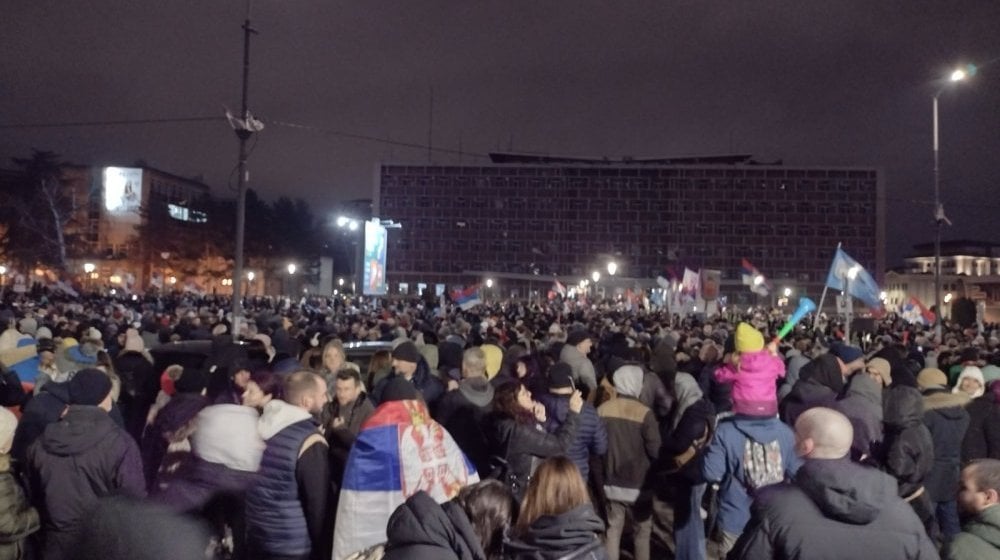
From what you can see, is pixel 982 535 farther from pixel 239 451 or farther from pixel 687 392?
pixel 687 392

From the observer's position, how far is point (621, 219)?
9200 cm

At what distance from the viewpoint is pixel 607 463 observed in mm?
6301

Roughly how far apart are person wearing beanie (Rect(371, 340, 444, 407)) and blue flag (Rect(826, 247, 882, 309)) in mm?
9826

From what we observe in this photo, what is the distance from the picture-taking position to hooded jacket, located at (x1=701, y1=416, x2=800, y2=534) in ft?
16.5

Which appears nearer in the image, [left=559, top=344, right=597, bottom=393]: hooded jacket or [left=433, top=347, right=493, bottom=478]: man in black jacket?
[left=433, top=347, right=493, bottom=478]: man in black jacket

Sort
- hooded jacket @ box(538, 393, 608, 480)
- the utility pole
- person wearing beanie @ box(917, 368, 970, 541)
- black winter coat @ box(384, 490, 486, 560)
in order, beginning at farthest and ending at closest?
1. the utility pole
2. person wearing beanie @ box(917, 368, 970, 541)
3. hooded jacket @ box(538, 393, 608, 480)
4. black winter coat @ box(384, 490, 486, 560)

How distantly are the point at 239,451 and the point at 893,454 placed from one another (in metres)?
4.20

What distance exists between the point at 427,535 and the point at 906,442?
13.6 feet

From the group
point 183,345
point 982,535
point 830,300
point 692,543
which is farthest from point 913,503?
point 830,300

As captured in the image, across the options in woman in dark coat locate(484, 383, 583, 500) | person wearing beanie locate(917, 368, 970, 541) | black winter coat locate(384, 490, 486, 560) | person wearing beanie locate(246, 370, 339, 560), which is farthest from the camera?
person wearing beanie locate(917, 368, 970, 541)

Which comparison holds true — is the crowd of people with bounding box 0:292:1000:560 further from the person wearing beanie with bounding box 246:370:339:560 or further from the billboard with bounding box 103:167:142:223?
the billboard with bounding box 103:167:142:223

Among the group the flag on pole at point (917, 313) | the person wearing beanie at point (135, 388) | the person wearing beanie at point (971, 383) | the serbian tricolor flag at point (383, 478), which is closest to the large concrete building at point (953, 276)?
the flag on pole at point (917, 313)

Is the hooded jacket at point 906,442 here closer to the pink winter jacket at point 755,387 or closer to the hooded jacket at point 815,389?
the hooded jacket at point 815,389

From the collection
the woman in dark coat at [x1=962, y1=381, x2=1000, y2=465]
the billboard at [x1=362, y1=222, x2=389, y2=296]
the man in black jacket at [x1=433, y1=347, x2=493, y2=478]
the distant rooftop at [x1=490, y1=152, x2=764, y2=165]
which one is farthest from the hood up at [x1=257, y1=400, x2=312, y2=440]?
the distant rooftop at [x1=490, y1=152, x2=764, y2=165]
